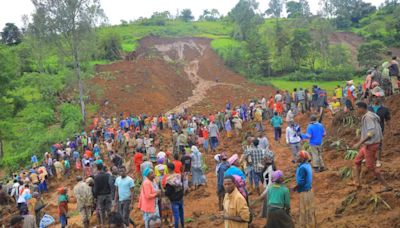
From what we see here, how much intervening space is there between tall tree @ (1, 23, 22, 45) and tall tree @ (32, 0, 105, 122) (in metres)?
28.0

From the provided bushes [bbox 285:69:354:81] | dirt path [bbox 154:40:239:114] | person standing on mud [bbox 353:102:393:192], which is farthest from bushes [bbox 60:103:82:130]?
bushes [bbox 285:69:354:81]

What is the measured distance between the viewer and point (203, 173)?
41.0 ft

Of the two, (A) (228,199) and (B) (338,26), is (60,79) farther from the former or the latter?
(B) (338,26)

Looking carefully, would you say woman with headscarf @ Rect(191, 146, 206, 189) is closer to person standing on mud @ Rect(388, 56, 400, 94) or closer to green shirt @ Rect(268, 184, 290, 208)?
green shirt @ Rect(268, 184, 290, 208)

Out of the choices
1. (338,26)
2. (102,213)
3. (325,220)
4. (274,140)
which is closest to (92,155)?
(274,140)

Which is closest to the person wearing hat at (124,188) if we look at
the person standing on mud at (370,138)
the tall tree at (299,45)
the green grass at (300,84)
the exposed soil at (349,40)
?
the person standing on mud at (370,138)

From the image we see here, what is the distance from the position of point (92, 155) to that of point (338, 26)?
69.1 m

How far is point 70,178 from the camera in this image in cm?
1889

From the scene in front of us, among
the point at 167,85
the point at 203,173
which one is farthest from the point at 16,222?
the point at 167,85

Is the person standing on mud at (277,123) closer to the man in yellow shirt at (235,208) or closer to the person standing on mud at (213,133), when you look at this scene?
the person standing on mud at (213,133)

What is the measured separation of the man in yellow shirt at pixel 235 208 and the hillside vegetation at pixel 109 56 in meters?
23.0

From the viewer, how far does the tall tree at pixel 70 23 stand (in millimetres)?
28031

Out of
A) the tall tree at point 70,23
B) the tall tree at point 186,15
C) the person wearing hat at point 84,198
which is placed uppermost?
the tall tree at point 186,15

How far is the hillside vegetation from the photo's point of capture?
2817 centimetres
